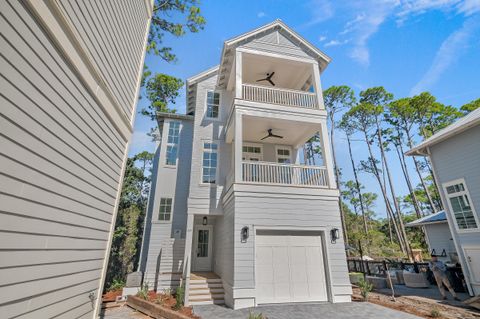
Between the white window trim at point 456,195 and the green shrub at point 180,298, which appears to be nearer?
the green shrub at point 180,298

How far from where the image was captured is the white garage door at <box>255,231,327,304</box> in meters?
6.50

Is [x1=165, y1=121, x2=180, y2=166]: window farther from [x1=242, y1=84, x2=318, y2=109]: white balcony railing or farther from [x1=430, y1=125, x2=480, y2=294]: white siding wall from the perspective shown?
→ [x1=430, y1=125, x2=480, y2=294]: white siding wall

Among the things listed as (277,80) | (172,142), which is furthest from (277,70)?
(172,142)

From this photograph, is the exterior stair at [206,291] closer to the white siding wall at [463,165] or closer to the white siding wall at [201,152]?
the white siding wall at [201,152]

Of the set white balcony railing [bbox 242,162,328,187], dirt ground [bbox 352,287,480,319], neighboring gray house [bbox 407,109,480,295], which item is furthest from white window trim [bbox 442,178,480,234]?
white balcony railing [bbox 242,162,328,187]

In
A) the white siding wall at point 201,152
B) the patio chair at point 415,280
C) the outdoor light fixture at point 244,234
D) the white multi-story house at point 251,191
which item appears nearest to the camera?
the outdoor light fixture at point 244,234

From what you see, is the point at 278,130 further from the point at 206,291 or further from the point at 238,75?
the point at 206,291

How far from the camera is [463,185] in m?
7.76

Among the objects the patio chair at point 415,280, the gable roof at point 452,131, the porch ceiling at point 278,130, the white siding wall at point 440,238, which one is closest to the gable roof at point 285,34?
the porch ceiling at point 278,130

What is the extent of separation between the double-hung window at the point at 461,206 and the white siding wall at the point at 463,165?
15 centimetres

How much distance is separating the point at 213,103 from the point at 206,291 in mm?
8317

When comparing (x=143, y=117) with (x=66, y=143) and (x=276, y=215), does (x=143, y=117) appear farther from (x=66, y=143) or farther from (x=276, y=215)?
(x=66, y=143)

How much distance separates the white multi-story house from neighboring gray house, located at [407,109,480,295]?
4.54 meters

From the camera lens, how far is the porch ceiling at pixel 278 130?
890 cm
